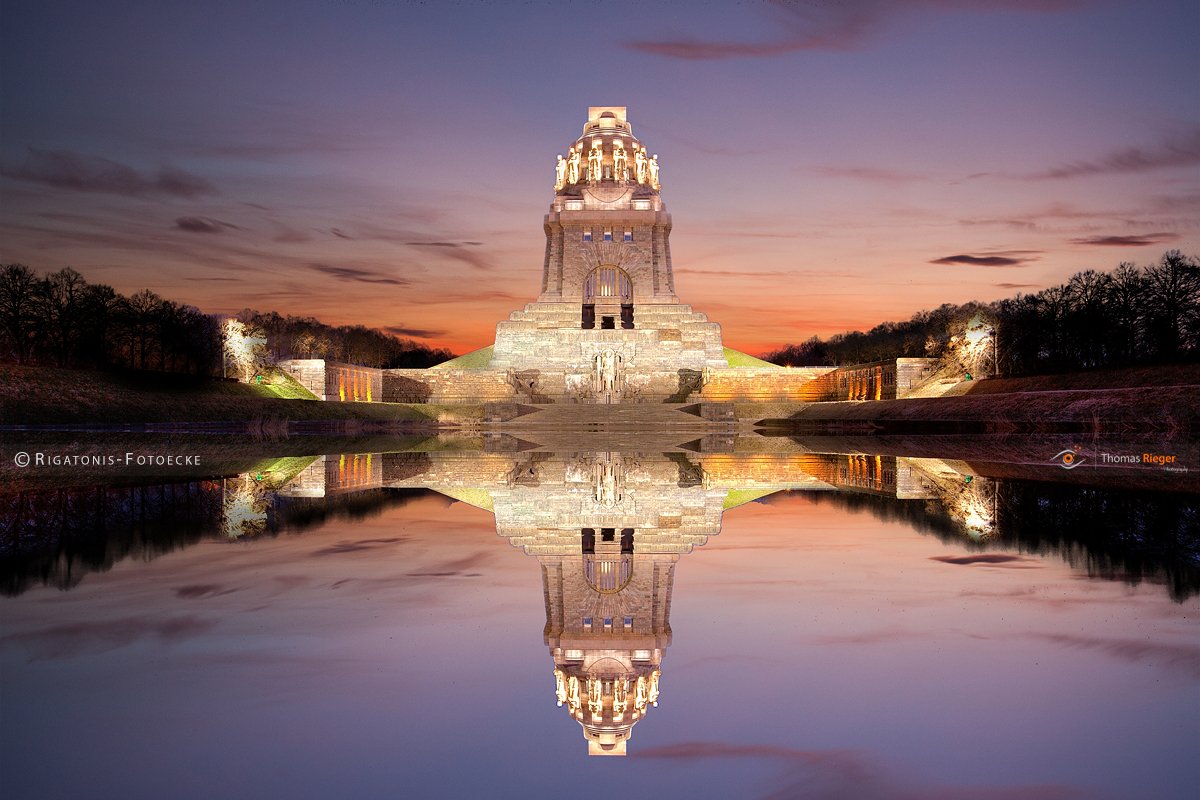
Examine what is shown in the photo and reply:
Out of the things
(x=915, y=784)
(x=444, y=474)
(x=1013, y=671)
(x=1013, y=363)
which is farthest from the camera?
(x=1013, y=363)

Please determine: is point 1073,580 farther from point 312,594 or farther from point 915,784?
point 312,594

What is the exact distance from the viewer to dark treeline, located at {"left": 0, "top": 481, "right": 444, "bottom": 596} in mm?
4863

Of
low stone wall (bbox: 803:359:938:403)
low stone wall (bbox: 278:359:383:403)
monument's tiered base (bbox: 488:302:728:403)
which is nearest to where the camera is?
low stone wall (bbox: 803:359:938:403)

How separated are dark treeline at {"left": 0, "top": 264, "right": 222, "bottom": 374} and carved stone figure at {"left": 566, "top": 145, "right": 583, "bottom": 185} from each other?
25559 millimetres

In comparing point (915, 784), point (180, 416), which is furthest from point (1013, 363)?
point (915, 784)

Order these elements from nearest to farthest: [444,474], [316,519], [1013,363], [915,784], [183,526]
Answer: [915,784] → [183,526] → [316,519] → [444,474] → [1013,363]

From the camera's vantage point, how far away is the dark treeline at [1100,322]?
109 ft

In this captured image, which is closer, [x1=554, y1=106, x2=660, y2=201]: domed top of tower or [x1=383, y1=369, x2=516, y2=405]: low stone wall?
[x1=383, y1=369, x2=516, y2=405]: low stone wall

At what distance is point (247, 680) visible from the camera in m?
2.93

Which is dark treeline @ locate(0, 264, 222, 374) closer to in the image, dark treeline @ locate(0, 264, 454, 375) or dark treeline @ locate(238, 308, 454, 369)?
Result: dark treeline @ locate(0, 264, 454, 375)

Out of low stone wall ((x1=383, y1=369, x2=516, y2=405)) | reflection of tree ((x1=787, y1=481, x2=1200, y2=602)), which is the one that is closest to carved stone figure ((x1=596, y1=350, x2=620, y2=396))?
low stone wall ((x1=383, y1=369, x2=516, y2=405))

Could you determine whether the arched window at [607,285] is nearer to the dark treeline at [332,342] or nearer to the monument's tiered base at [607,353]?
the monument's tiered base at [607,353]

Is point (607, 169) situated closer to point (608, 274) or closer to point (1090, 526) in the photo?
point (608, 274)

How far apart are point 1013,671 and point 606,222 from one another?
176 ft
